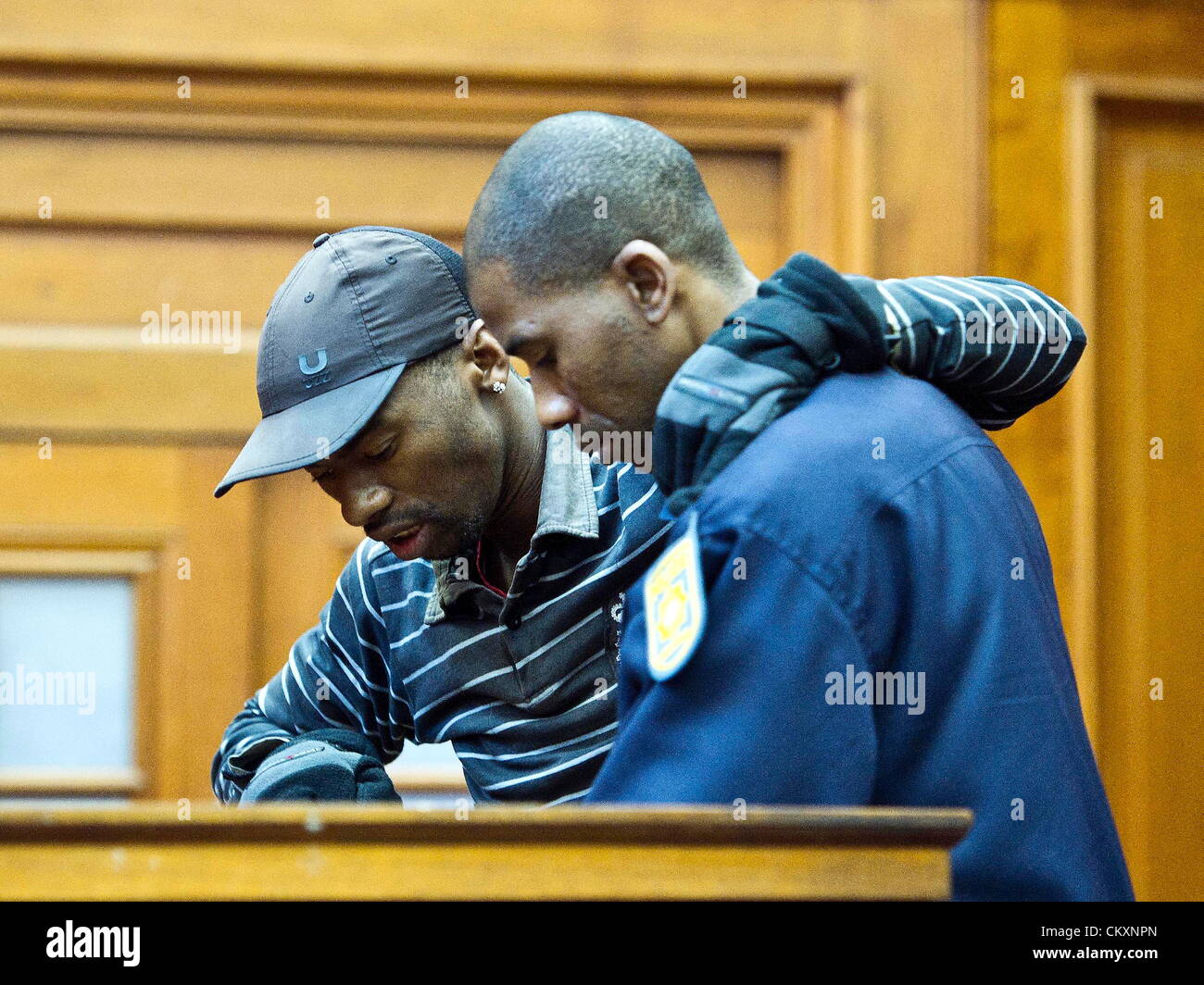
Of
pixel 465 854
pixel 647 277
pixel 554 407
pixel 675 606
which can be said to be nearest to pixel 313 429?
pixel 554 407

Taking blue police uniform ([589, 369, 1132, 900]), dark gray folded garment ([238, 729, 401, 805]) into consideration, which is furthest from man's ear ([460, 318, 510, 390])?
blue police uniform ([589, 369, 1132, 900])

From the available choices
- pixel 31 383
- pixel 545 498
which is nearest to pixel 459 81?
pixel 31 383

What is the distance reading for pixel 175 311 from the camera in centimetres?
248

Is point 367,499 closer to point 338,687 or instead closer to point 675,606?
point 338,687

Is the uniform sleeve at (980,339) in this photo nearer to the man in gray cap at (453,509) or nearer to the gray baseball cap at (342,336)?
the man in gray cap at (453,509)

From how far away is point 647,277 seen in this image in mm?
1186

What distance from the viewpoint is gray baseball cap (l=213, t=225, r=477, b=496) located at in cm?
144

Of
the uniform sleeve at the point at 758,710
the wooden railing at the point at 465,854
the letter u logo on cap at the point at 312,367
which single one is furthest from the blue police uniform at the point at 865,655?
the letter u logo on cap at the point at 312,367

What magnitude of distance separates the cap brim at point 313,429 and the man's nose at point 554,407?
0.81 feet

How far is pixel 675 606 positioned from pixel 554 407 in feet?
1.11

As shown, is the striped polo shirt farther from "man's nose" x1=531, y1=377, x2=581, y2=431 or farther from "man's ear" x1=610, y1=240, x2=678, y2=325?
"man's ear" x1=610, y1=240, x2=678, y2=325

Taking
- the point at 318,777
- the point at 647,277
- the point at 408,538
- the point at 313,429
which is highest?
the point at 647,277

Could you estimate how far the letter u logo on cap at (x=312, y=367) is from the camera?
4.81ft

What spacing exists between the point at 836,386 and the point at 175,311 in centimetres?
168
